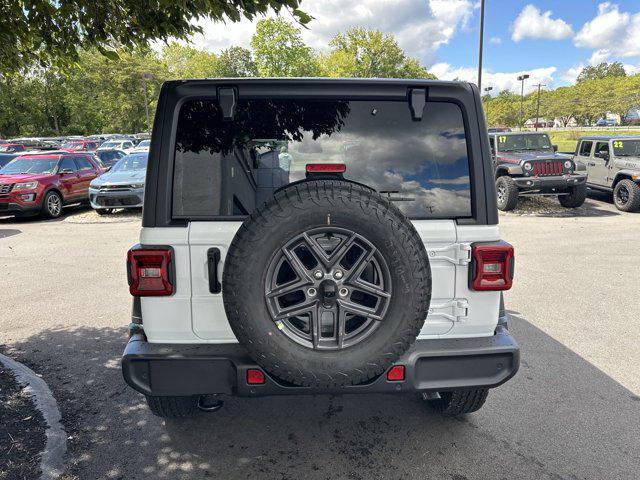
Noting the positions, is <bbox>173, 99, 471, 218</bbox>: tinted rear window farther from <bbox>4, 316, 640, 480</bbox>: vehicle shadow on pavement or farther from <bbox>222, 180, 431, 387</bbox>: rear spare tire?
<bbox>4, 316, 640, 480</bbox>: vehicle shadow on pavement

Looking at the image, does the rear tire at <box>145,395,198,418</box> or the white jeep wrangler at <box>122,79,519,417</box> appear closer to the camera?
the white jeep wrangler at <box>122,79,519,417</box>

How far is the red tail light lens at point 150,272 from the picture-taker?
7.84 feet

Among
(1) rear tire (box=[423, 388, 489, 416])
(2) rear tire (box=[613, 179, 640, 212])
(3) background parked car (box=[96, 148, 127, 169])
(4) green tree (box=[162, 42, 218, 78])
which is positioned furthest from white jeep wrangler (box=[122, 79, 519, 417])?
(4) green tree (box=[162, 42, 218, 78])

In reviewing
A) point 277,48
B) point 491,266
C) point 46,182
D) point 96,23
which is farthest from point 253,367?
point 277,48

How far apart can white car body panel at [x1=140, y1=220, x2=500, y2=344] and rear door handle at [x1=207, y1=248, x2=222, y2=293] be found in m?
0.02

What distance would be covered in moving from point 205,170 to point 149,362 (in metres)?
1.02

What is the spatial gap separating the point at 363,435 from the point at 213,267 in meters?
1.51

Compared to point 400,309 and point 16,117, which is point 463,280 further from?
point 16,117

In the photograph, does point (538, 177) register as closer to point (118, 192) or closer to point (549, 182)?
point (549, 182)

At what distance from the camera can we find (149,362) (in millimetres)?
2408

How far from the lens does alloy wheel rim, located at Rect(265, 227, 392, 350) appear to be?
218 centimetres

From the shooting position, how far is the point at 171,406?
9.89 ft

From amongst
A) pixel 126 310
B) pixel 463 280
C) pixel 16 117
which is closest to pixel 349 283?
pixel 463 280

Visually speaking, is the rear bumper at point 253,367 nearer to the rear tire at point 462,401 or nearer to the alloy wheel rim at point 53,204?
the rear tire at point 462,401
